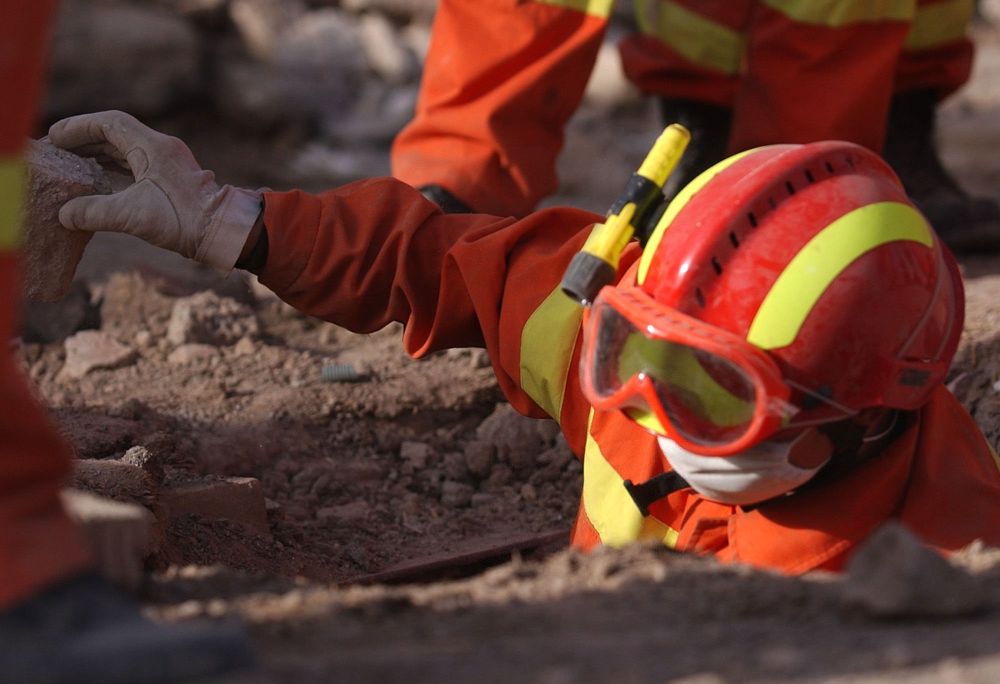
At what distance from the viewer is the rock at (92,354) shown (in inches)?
156

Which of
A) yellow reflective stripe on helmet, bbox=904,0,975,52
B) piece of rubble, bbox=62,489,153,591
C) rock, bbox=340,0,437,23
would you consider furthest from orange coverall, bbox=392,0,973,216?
rock, bbox=340,0,437,23

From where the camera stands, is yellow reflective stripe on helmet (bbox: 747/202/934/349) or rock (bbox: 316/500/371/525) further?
rock (bbox: 316/500/371/525)

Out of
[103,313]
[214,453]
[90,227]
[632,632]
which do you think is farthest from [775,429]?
[103,313]

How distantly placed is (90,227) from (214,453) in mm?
845

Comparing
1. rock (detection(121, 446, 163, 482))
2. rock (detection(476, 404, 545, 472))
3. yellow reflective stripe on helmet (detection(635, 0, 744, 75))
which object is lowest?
rock (detection(476, 404, 545, 472))

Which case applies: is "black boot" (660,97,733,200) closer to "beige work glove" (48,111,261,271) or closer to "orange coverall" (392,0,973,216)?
"orange coverall" (392,0,973,216)

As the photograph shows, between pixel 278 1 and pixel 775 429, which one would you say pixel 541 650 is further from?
pixel 278 1

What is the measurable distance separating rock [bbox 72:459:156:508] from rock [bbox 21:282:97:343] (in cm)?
128

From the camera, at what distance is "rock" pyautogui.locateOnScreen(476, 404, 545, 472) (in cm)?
376

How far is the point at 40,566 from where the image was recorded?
1.68m

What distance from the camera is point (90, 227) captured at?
9.42ft

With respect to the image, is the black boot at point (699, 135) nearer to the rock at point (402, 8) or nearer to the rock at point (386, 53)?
the rock at point (386, 53)

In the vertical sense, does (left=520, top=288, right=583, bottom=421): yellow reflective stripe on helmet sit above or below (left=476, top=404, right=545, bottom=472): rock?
above

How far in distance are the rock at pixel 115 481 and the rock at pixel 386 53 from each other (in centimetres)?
501
